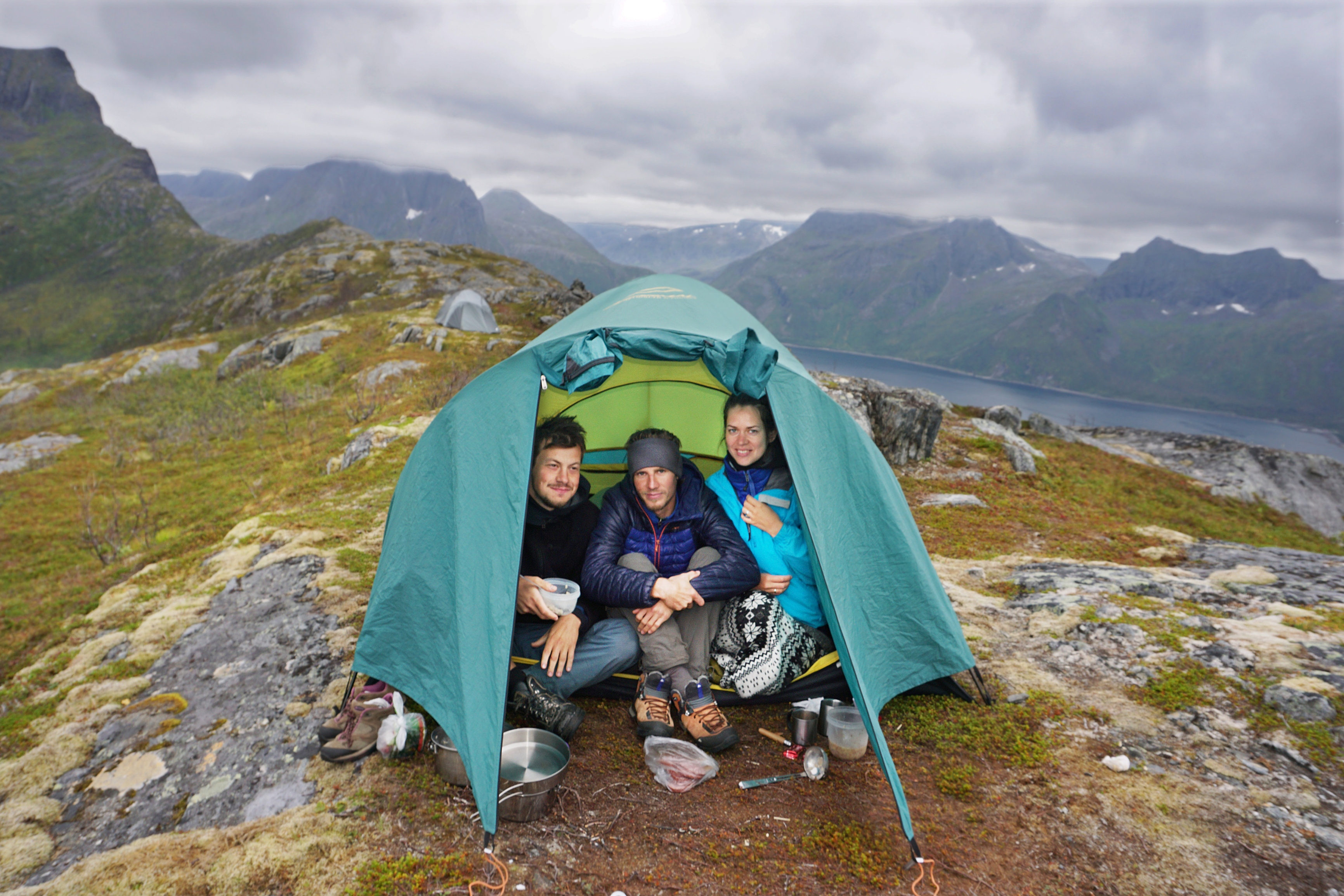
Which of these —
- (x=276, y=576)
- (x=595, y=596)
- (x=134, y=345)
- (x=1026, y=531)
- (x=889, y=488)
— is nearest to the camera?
(x=595, y=596)

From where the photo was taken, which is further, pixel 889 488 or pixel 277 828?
pixel 889 488

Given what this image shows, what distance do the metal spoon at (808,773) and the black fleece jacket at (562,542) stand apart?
6.16 feet

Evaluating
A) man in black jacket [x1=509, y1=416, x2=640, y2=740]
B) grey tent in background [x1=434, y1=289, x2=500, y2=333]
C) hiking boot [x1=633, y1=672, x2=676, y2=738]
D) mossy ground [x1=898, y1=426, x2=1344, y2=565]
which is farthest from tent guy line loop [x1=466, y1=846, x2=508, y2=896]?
grey tent in background [x1=434, y1=289, x2=500, y2=333]

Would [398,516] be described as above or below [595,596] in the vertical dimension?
above

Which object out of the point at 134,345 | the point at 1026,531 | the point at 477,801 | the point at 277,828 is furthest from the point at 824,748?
the point at 134,345

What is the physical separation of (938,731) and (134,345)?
140 meters

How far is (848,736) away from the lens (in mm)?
5027

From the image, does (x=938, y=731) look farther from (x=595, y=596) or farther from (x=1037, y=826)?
(x=595, y=596)

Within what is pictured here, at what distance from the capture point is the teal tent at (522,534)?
4.49 m

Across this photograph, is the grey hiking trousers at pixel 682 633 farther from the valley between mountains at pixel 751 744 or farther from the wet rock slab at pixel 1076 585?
the wet rock slab at pixel 1076 585

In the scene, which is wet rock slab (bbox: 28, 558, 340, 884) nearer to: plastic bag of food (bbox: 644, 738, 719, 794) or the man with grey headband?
plastic bag of food (bbox: 644, 738, 719, 794)

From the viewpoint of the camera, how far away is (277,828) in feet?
13.6

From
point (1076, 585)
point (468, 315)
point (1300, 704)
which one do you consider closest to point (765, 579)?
point (1300, 704)

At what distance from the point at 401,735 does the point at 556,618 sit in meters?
1.50
